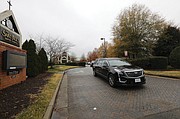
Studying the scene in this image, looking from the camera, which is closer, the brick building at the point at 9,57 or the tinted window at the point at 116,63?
the brick building at the point at 9,57

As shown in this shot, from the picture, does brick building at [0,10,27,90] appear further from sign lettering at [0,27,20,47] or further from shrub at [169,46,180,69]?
shrub at [169,46,180,69]

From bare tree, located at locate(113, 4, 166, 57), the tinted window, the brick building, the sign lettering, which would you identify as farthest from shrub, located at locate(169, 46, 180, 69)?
the sign lettering

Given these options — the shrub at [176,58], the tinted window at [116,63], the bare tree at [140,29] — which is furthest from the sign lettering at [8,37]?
the bare tree at [140,29]

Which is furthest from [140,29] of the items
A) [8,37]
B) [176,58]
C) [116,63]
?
[8,37]

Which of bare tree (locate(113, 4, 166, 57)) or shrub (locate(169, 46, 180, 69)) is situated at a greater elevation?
bare tree (locate(113, 4, 166, 57))

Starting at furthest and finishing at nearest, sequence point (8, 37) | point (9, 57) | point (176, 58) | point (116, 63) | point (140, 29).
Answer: point (140, 29), point (176, 58), point (116, 63), point (8, 37), point (9, 57)

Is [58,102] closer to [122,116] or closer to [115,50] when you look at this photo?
[122,116]

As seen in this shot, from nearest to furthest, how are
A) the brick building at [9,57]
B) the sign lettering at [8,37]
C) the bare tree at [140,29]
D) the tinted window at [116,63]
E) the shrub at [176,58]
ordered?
the brick building at [9,57] → the sign lettering at [8,37] → the tinted window at [116,63] → the shrub at [176,58] → the bare tree at [140,29]

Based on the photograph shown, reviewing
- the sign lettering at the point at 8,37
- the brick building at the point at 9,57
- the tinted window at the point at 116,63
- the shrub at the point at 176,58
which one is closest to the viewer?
the brick building at the point at 9,57

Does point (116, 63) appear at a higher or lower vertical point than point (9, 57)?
lower

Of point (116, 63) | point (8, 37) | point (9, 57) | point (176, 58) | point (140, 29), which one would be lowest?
point (116, 63)

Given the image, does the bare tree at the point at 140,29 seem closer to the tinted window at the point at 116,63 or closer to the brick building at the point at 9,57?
the tinted window at the point at 116,63

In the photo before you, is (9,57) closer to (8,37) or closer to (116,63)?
(8,37)

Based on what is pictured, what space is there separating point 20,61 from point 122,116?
23.6ft
